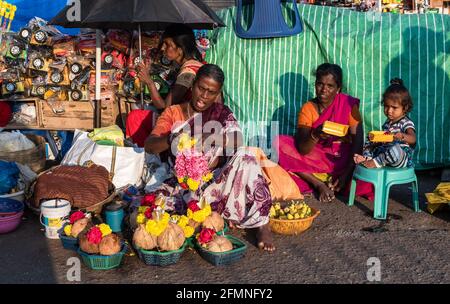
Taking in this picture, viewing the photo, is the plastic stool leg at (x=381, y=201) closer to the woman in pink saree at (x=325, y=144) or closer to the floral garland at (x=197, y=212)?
the woman in pink saree at (x=325, y=144)

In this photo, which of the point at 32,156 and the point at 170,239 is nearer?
the point at 170,239

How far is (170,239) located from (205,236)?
24 centimetres

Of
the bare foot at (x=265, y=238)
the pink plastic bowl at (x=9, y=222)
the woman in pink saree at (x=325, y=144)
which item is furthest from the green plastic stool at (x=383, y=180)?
the pink plastic bowl at (x=9, y=222)

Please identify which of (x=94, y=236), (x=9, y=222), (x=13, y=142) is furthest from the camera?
(x=13, y=142)

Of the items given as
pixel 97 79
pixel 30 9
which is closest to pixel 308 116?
pixel 97 79

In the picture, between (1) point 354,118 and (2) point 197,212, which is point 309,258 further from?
(1) point 354,118

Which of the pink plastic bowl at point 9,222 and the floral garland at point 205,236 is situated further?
the pink plastic bowl at point 9,222

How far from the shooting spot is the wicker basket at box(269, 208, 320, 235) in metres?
3.56

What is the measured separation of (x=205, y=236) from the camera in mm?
3146

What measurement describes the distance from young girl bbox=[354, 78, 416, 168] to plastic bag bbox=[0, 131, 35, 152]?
325 centimetres

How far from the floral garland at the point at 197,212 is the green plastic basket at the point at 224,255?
162 mm

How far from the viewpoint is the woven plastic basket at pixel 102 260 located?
118 inches
